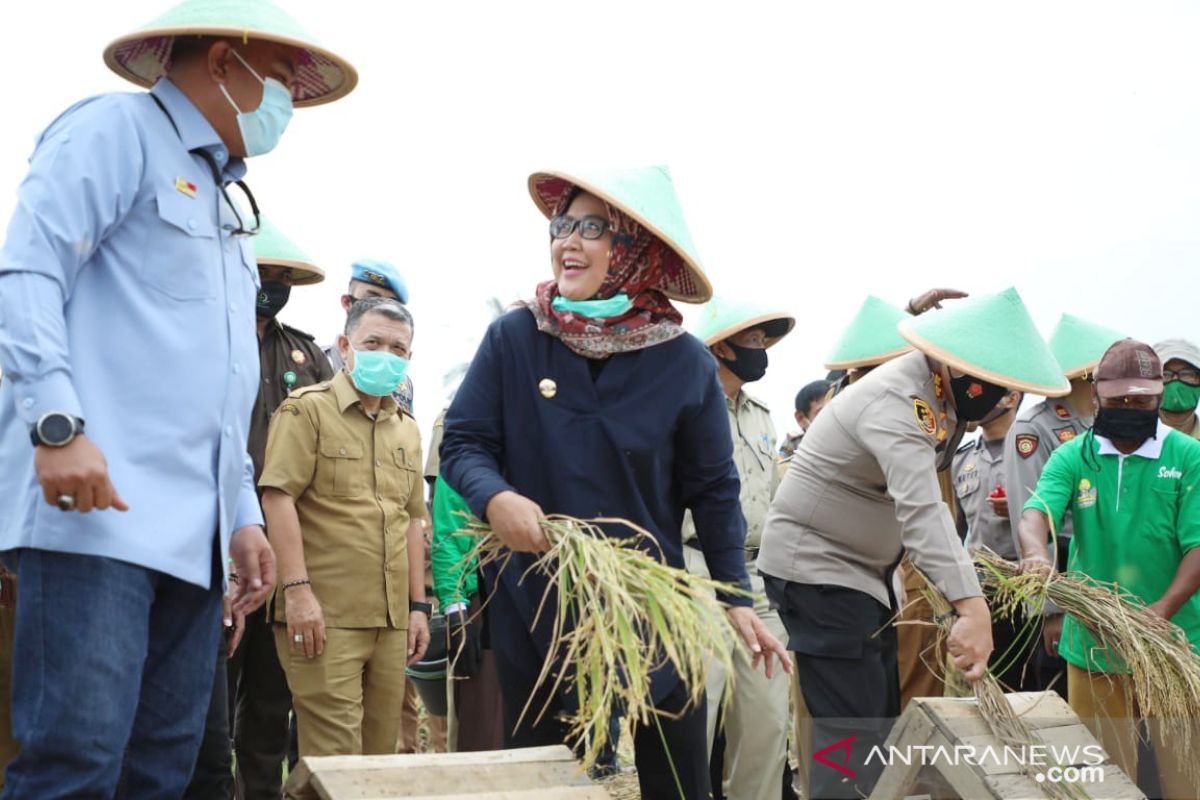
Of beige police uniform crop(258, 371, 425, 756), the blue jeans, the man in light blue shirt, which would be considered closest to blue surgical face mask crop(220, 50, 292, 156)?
the man in light blue shirt

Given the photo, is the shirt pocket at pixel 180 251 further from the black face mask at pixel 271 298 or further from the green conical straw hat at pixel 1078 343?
the green conical straw hat at pixel 1078 343

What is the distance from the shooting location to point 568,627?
317cm

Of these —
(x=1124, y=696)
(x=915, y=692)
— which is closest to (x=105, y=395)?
(x=1124, y=696)

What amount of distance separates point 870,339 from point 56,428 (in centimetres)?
520

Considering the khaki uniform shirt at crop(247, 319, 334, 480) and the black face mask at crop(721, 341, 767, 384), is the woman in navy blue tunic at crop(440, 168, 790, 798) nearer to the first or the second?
the khaki uniform shirt at crop(247, 319, 334, 480)

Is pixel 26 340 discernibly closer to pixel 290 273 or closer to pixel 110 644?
pixel 110 644

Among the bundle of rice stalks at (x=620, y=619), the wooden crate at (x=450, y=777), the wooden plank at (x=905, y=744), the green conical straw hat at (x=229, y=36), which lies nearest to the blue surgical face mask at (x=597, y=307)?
the bundle of rice stalks at (x=620, y=619)

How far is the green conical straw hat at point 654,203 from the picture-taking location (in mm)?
3316

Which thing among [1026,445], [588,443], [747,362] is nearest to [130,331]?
[588,443]

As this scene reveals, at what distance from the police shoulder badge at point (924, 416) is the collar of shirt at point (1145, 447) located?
5.10 ft

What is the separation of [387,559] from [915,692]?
3.50 m

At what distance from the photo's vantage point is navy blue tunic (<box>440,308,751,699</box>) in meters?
3.23

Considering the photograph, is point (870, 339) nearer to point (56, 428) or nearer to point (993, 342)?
point (993, 342)

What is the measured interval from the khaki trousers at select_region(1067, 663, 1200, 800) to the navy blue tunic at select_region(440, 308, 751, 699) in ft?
8.31
